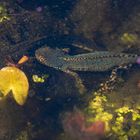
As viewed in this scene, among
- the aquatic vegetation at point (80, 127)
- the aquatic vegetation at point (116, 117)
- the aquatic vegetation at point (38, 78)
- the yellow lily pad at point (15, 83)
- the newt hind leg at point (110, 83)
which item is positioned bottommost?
the aquatic vegetation at point (80, 127)

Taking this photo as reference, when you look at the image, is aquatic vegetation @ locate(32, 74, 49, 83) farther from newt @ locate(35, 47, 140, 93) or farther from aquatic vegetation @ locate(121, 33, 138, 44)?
aquatic vegetation @ locate(121, 33, 138, 44)

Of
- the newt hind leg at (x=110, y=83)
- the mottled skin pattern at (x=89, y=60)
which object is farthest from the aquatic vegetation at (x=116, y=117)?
the mottled skin pattern at (x=89, y=60)

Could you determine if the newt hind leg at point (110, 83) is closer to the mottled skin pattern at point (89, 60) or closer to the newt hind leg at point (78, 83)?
the mottled skin pattern at point (89, 60)

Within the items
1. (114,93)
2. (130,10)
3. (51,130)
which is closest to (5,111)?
(51,130)

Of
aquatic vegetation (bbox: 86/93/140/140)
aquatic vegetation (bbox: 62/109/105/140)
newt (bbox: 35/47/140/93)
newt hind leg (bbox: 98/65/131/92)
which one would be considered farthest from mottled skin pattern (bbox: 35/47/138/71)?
aquatic vegetation (bbox: 62/109/105/140)

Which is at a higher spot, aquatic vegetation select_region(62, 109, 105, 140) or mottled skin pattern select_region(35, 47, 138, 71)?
mottled skin pattern select_region(35, 47, 138, 71)

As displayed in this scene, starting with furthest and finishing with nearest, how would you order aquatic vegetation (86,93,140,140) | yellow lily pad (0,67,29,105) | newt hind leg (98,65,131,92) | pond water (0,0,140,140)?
newt hind leg (98,65,131,92) < yellow lily pad (0,67,29,105) < pond water (0,0,140,140) < aquatic vegetation (86,93,140,140)
